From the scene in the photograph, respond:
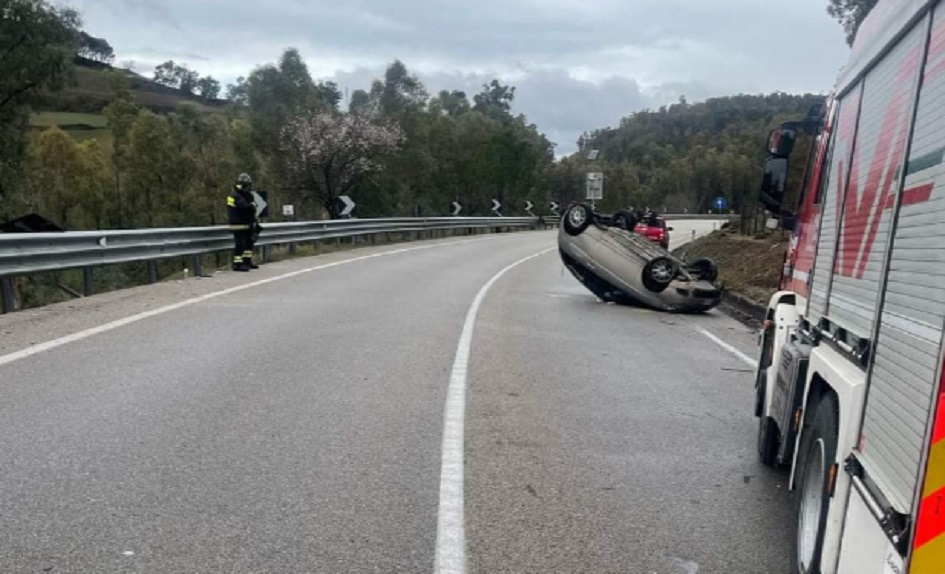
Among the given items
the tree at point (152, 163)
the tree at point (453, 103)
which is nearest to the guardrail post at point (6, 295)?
the tree at point (152, 163)

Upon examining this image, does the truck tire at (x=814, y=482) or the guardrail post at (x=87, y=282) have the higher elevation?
the truck tire at (x=814, y=482)

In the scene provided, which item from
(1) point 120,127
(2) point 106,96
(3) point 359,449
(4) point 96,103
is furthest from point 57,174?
(2) point 106,96

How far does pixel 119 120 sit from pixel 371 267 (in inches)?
2137

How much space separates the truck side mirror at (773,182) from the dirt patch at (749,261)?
7.77m

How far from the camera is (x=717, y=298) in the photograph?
1399 cm

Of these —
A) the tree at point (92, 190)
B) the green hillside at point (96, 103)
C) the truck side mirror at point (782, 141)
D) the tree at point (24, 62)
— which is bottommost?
the tree at point (92, 190)

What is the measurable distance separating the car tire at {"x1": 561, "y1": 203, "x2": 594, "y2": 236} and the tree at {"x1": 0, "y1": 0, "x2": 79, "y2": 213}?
22807 mm

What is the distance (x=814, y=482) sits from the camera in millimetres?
3551

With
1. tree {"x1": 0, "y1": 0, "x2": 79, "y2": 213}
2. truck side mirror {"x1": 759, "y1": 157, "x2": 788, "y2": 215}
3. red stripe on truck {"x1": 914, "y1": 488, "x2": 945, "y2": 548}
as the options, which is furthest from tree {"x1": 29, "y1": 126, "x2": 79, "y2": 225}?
red stripe on truck {"x1": 914, "y1": 488, "x2": 945, "y2": 548}

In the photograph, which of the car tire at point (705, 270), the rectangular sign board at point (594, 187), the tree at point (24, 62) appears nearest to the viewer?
the car tire at point (705, 270)

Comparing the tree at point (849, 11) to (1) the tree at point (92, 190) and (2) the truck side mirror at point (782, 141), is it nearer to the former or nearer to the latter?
(2) the truck side mirror at point (782, 141)

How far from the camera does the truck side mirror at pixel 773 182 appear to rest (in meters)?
5.69

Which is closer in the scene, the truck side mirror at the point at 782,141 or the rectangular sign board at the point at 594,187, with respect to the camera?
the truck side mirror at the point at 782,141

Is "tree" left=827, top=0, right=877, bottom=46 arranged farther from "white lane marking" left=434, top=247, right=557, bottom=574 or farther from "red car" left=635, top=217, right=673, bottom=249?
"white lane marking" left=434, top=247, right=557, bottom=574
